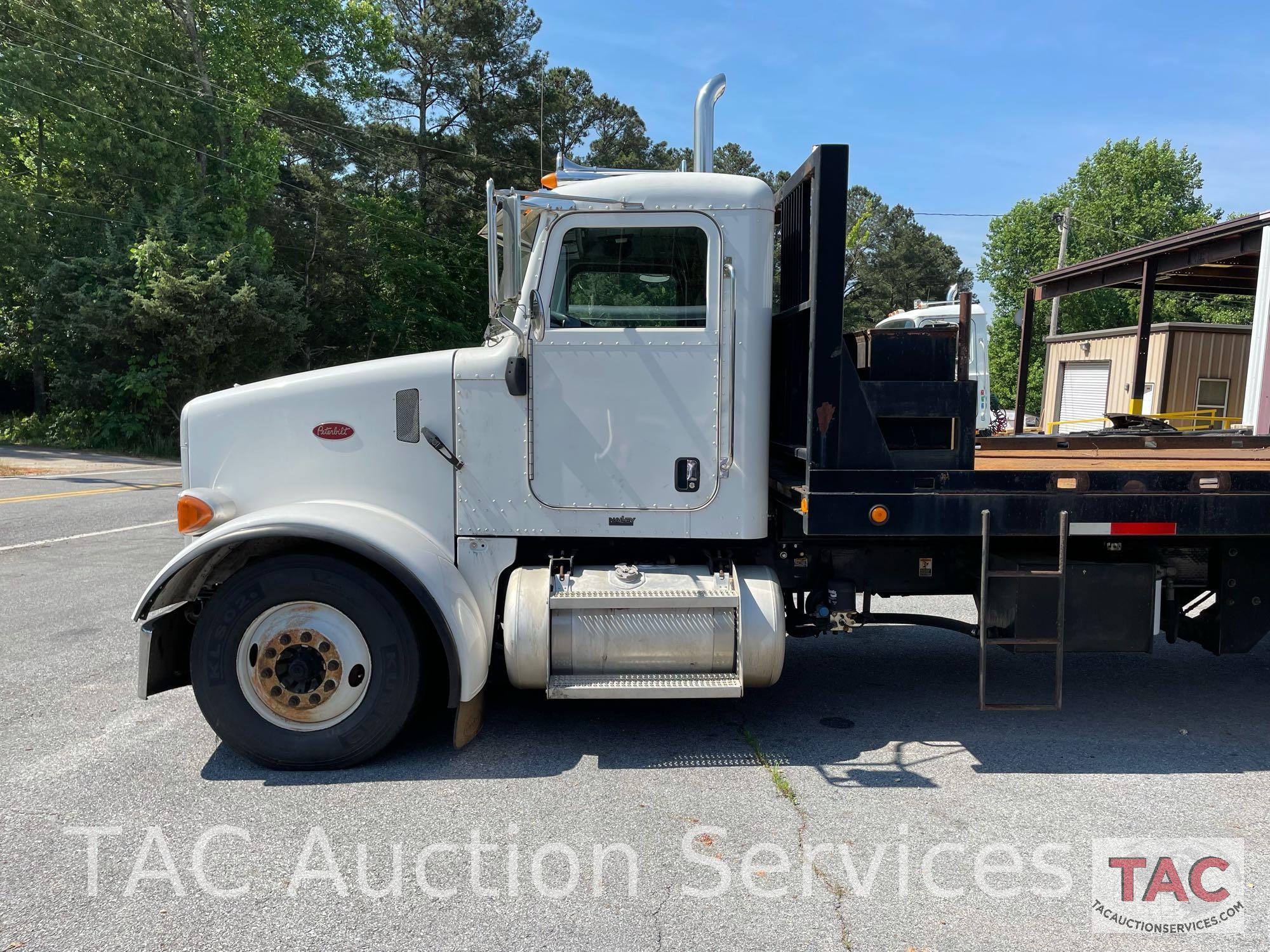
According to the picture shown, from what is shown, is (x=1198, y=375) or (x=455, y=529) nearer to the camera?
(x=455, y=529)

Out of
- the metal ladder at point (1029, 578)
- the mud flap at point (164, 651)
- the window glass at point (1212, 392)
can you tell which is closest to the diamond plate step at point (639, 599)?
→ the metal ladder at point (1029, 578)

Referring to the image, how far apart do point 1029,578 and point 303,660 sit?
359 centimetres


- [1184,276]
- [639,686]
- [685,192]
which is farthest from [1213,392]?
[639,686]

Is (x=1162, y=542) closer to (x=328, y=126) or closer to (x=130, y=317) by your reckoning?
(x=130, y=317)

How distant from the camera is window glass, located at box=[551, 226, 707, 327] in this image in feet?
14.6

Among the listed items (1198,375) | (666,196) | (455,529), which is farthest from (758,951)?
(1198,375)

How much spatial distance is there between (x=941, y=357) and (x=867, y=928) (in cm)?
269

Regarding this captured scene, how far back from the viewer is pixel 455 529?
15.0 ft

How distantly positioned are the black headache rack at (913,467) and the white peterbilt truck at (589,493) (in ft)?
0.04

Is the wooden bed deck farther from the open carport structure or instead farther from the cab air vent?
the cab air vent

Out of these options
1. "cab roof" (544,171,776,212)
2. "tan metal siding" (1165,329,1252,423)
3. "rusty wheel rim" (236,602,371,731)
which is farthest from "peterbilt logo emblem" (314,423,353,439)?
"tan metal siding" (1165,329,1252,423)

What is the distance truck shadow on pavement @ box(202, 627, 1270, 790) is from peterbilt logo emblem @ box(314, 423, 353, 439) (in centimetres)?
159

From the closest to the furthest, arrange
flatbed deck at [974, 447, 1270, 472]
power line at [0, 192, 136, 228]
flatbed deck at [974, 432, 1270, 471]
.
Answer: flatbed deck at [974, 447, 1270, 472] < flatbed deck at [974, 432, 1270, 471] < power line at [0, 192, 136, 228]

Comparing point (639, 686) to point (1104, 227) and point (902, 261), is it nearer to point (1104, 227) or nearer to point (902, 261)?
point (1104, 227)
